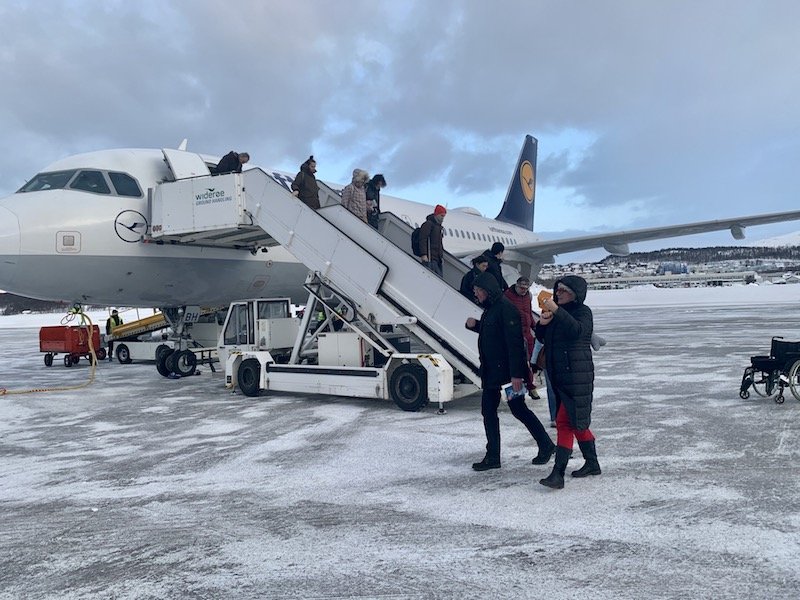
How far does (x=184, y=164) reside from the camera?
11805 mm

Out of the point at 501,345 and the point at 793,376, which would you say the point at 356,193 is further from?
the point at 793,376

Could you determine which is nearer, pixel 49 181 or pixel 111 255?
pixel 111 255

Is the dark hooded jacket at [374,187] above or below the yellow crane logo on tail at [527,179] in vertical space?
below

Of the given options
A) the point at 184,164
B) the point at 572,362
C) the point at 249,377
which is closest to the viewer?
the point at 572,362

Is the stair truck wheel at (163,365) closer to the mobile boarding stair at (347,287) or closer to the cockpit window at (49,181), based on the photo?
the mobile boarding stair at (347,287)

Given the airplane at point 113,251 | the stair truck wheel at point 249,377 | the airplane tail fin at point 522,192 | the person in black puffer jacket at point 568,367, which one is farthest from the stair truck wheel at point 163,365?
the airplane tail fin at point 522,192

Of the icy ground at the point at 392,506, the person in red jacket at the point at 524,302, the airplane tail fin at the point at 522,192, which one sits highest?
the airplane tail fin at the point at 522,192

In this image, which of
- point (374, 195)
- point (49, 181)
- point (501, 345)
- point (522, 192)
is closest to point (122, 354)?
point (49, 181)

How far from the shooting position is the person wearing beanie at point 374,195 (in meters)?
10.8

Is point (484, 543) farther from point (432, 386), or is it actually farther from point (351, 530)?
point (432, 386)

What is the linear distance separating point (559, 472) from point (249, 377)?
20.3ft

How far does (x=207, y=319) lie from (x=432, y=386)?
8275 millimetres

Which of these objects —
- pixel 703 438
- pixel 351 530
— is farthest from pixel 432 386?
pixel 351 530

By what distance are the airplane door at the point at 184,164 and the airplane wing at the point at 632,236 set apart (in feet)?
30.8
